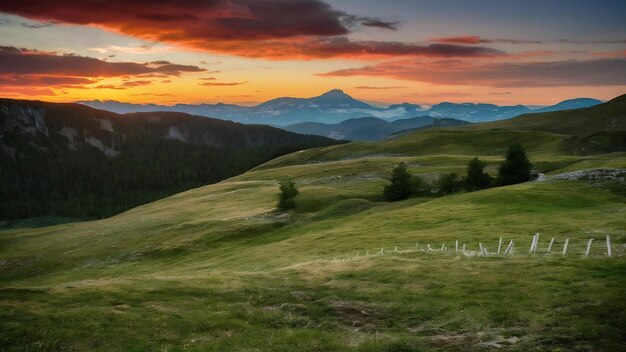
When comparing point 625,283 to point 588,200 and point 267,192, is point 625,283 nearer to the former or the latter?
point 588,200

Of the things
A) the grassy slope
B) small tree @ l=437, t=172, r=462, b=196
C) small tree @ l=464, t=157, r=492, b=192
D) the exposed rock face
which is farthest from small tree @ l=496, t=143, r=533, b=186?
the grassy slope

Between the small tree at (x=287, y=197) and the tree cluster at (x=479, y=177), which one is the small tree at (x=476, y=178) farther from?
the small tree at (x=287, y=197)

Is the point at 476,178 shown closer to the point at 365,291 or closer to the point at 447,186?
the point at 447,186

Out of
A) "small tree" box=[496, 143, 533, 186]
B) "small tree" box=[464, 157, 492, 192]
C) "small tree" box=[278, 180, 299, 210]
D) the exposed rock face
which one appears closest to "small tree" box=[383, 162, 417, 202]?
"small tree" box=[464, 157, 492, 192]

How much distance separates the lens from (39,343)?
75.4 ft

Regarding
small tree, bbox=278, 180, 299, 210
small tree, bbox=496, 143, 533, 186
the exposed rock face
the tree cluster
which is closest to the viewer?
the exposed rock face

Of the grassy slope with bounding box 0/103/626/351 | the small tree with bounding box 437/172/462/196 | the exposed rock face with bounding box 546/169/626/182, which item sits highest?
the exposed rock face with bounding box 546/169/626/182

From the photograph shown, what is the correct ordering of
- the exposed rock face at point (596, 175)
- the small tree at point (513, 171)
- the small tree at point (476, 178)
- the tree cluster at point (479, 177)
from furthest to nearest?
the small tree at point (513, 171) < the tree cluster at point (479, 177) < the small tree at point (476, 178) < the exposed rock face at point (596, 175)

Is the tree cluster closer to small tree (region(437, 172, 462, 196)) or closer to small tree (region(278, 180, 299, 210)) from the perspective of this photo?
small tree (region(437, 172, 462, 196))

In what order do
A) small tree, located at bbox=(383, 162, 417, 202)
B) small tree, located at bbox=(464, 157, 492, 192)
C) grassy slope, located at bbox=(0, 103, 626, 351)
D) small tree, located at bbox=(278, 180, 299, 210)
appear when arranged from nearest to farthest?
grassy slope, located at bbox=(0, 103, 626, 351) → small tree, located at bbox=(278, 180, 299, 210) → small tree, located at bbox=(464, 157, 492, 192) → small tree, located at bbox=(383, 162, 417, 202)

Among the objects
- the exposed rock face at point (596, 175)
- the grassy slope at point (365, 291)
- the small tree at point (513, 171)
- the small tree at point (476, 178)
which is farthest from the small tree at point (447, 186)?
the grassy slope at point (365, 291)

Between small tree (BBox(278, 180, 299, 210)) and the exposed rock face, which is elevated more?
the exposed rock face

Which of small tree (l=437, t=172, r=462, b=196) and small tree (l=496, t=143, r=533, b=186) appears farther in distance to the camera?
small tree (l=437, t=172, r=462, b=196)

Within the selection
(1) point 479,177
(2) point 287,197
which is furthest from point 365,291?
(1) point 479,177
